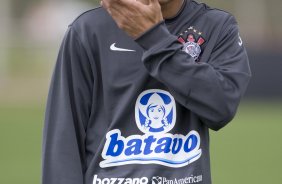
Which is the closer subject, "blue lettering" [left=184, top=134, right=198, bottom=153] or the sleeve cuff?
the sleeve cuff

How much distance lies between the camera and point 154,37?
3342mm

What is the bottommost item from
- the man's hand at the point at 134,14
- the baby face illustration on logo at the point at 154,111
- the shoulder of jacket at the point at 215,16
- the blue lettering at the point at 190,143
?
the blue lettering at the point at 190,143

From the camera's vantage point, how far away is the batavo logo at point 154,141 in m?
3.47

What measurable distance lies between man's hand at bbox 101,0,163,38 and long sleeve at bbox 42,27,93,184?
0.25 m

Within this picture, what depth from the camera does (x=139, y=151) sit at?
348cm

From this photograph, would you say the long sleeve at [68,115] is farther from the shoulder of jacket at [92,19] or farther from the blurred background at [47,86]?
the blurred background at [47,86]

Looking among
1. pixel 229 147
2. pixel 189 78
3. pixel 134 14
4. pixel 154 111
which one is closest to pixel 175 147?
pixel 154 111

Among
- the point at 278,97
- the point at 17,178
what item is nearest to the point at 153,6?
the point at 17,178

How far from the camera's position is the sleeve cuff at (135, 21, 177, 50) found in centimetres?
334

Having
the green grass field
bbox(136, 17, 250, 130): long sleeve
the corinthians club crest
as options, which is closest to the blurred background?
the green grass field

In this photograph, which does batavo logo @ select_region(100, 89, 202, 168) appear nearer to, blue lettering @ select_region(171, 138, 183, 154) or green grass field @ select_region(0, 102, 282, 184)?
blue lettering @ select_region(171, 138, 183, 154)

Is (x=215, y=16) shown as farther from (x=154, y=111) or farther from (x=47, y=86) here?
(x=47, y=86)

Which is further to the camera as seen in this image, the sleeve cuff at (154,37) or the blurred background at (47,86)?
the blurred background at (47,86)

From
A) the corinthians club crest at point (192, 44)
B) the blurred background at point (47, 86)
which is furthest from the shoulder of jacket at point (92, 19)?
the blurred background at point (47, 86)
